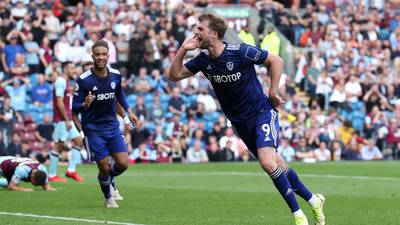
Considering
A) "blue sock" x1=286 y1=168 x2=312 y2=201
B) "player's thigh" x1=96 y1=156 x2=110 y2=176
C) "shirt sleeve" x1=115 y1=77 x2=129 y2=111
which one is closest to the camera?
"blue sock" x1=286 y1=168 x2=312 y2=201

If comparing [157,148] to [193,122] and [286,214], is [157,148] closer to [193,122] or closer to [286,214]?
[193,122]

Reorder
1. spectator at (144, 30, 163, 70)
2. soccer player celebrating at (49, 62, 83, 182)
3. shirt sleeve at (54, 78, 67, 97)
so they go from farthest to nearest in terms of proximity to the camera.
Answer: spectator at (144, 30, 163, 70) → soccer player celebrating at (49, 62, 83, 182) → shirt sleeve at (54, 78, 67, 97)

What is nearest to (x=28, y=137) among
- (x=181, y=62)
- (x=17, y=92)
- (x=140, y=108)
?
(x=17, y=92)

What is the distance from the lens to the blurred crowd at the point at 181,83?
30.0 metres

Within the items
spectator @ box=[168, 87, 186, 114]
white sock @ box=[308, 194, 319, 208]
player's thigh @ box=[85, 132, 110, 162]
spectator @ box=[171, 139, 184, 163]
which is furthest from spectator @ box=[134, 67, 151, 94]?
white sock @ box=[308, 194, 319, 208]

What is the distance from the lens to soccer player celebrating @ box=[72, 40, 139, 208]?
15.5m

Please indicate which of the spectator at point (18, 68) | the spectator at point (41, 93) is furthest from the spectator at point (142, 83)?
the spectator at point (18, 68)

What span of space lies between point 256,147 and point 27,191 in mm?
7397

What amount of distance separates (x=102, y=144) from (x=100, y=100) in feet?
2.14

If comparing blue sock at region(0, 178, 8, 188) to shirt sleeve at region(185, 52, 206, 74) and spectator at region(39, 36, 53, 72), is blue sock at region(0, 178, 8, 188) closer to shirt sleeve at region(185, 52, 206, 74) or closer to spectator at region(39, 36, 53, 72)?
shirt sleeve at region(185, 52, 206, 74)

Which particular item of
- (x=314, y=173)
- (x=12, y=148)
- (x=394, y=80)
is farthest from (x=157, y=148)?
(x=394, y=80)

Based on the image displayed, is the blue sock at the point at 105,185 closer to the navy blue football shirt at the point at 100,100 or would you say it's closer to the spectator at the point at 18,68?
the navy blue football shirt at the point at 100,100

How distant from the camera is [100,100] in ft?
51.1

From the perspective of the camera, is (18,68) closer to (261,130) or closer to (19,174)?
(19,174)
